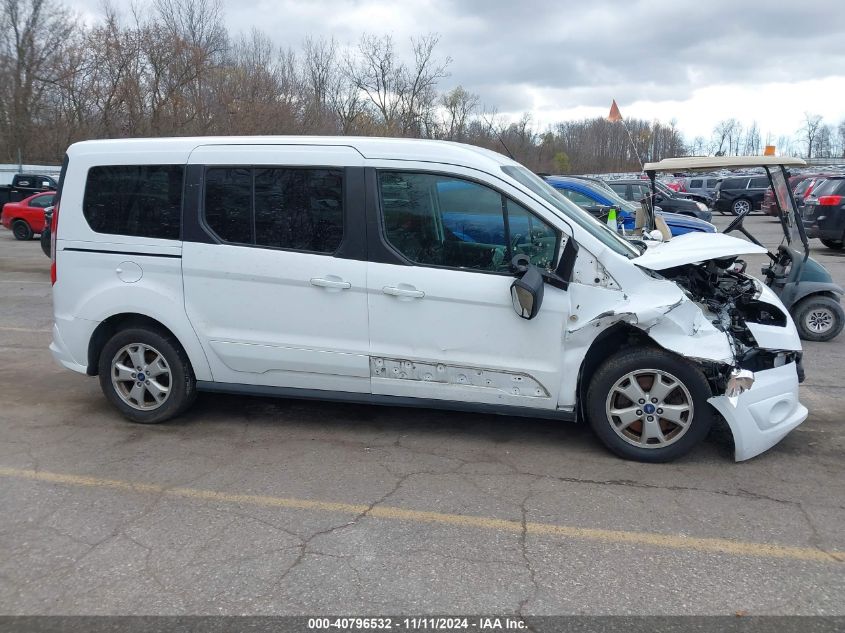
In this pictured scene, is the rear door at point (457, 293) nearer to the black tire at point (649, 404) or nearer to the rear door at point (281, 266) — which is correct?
the rear door at point (281, 266)

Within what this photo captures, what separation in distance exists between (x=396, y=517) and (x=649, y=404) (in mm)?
1772

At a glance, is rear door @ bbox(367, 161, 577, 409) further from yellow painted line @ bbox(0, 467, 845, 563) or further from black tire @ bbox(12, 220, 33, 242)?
black tire @ bbox(12, 220, 33, 242)

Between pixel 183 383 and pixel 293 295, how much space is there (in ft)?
3.78

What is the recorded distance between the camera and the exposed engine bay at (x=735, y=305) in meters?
4.66

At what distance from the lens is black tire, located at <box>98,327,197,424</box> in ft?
17.3

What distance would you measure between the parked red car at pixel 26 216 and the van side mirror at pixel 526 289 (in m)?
20.5

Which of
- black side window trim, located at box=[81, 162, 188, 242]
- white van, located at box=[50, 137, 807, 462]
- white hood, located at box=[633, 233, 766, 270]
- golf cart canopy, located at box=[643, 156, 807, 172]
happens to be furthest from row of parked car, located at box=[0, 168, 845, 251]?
black side window trim, located at box=[81, 162, 188, 242]

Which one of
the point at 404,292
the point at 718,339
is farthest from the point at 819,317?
the point at 404,292

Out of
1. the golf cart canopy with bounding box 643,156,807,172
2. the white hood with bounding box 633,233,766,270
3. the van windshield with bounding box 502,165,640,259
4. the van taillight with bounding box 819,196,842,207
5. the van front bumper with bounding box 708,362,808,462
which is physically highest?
the golf cart canopy with bounding box 643,156,807,172

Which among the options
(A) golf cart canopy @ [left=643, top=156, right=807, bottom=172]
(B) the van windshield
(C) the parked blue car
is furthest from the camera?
(C) the parked blue car

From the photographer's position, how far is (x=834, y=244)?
1823 cm

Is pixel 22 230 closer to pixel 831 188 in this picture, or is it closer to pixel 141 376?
pixel 141 376

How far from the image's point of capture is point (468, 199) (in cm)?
477

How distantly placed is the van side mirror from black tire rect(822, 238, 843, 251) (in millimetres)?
16278
